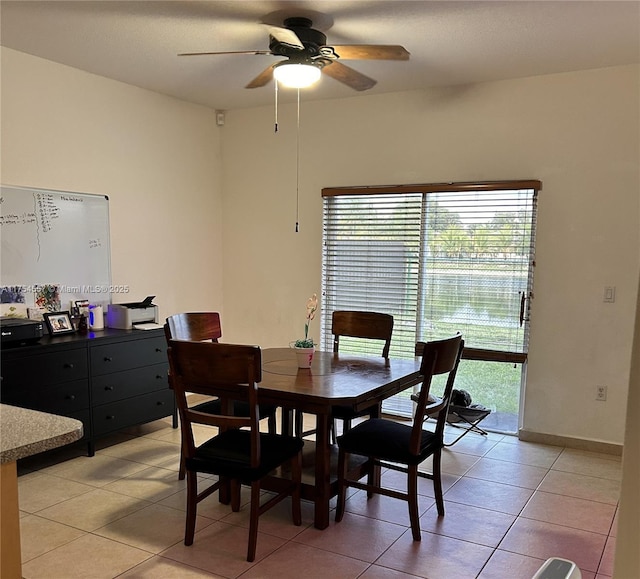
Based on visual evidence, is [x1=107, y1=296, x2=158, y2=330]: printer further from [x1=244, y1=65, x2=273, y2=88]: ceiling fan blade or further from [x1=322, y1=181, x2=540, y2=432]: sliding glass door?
[x1=244, y1=65, x2=273, y2=88]: ceiling fan blade

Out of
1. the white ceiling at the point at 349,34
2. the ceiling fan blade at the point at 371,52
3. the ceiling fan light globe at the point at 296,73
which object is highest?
the white ceiling at the point at 349,34

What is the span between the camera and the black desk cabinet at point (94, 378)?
3412mm

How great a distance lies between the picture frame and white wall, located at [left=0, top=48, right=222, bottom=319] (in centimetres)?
59

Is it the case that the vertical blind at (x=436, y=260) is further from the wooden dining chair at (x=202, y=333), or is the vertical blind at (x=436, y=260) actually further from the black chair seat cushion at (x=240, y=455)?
the black chair seat cushion at (x=240, y=455)

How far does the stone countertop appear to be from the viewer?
1337mm

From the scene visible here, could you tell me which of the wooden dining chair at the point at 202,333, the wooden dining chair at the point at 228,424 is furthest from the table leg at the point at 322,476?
the wooden dining chair at the point at 202,333

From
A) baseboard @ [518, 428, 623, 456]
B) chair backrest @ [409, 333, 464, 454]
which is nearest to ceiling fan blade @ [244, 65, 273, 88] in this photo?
chair backrest @ [409, 333, 464, 454]

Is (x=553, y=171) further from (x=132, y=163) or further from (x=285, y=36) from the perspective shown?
(x=132, y=163)

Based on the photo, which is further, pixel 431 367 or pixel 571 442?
pixel 571 442

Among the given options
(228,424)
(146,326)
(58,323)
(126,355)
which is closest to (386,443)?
(228,424)

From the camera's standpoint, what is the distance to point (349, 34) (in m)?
3.38

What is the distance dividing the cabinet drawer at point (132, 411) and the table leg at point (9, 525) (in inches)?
100

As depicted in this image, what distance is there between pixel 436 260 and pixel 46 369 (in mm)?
2899

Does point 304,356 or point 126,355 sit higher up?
point 304,356
